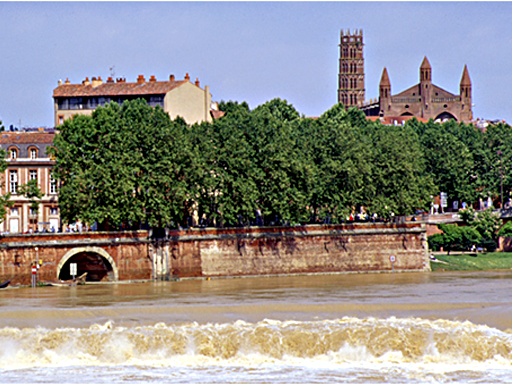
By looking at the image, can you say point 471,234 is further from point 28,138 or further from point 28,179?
point 28,138

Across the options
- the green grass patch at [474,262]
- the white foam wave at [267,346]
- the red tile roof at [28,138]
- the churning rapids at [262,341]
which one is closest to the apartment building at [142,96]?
the red tile roof at [28,138]

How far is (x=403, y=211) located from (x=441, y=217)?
499 inches

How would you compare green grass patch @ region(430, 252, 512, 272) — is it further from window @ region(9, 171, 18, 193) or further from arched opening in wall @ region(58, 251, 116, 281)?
window @ region(9, 171, 18, 193)

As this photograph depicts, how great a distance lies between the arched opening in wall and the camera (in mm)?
83000

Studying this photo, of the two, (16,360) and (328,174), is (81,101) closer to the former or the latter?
(328,174)

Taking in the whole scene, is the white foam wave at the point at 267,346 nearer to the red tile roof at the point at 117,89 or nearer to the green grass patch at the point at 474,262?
the green grass patch at the point at 474,262

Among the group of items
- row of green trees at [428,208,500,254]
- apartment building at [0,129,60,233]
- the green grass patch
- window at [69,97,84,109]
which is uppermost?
window at [69,97,84,109]

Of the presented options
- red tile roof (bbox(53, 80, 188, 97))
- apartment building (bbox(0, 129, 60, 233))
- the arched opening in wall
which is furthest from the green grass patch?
red tile roof (bbox(53, 80, 188, 97))

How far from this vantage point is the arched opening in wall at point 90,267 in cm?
8300

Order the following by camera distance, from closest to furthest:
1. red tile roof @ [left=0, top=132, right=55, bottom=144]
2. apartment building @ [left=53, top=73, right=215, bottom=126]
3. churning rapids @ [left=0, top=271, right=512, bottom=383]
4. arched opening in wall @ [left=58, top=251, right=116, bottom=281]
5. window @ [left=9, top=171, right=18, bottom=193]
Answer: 1. churning rapids @ [left=0, top=271, right=512, bottom=383]
2. arched opening in wall @ [left=58, top=251, right=116, bottom=281]
3. window @ [left=9, top=171, right=18, bottom=193]
4. red tile roof @ [left=0, top=132, right=55, bottom=144]
5. apartment building @ [left=53, top=73, right=215, bottom=126]

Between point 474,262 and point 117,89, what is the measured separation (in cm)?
5442

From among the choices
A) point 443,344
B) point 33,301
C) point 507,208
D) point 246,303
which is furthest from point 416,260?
point 443,344

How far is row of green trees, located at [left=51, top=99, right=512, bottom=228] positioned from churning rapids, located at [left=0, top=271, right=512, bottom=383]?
21.1 metres

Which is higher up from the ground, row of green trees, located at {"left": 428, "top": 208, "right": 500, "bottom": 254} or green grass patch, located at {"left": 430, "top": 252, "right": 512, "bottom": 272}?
row of green trees, located at {"left": 428, "top": 208, "right": 500, "bottom": 254}
